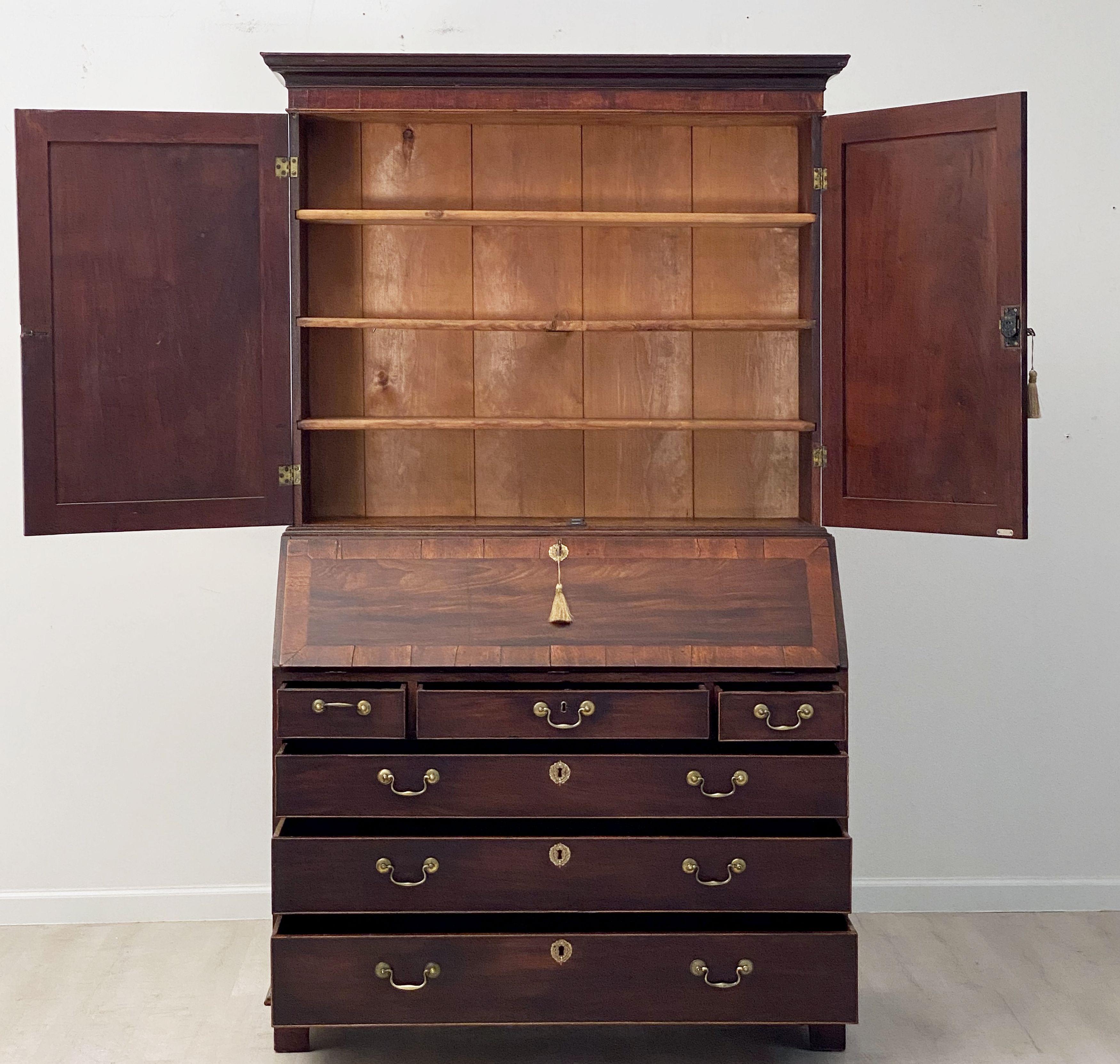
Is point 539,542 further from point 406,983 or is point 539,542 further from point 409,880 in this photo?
point 406,983

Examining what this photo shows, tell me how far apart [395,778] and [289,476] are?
0.69 metres

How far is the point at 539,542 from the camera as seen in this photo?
8.36 ft

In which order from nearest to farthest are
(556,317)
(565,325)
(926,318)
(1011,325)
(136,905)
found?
(1011,325), (926,318), (565,325), (556,317), (136,905)

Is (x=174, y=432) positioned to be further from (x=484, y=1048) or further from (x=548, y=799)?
(x=484, y=1048)

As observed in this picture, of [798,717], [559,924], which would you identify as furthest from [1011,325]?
[559,924]

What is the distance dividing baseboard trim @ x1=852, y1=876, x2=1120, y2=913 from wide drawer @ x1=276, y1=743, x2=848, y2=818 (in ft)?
3.40

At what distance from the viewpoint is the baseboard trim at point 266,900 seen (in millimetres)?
3215

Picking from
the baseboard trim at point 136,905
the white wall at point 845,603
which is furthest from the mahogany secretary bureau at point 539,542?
the baseboard trim at point 136,905

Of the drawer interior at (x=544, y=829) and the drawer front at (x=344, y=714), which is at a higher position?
the drawer front at (x=344, y=714)

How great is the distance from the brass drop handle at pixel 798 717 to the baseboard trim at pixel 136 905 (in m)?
1.58

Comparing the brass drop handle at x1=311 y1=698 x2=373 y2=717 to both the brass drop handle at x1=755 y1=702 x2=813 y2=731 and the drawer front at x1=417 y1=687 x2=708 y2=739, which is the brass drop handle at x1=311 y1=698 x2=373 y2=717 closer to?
the drawer front at x1=417 y1=687 x2=708 y2=739

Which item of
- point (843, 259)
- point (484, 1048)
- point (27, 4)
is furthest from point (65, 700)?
point (843, 259)

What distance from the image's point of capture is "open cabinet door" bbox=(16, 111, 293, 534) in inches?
95.5

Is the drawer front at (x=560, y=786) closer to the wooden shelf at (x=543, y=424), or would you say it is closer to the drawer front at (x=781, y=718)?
the drawer front at (x=781, y=718)
